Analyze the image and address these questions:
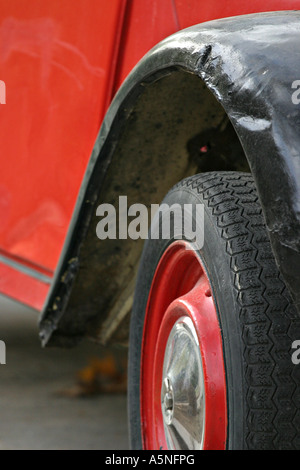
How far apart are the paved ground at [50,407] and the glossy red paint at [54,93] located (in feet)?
2.04

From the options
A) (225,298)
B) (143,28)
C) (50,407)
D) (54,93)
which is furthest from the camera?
(50,407)

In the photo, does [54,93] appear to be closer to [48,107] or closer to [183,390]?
[48,107]

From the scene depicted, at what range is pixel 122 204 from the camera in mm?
1932

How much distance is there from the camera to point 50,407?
3.11 metres

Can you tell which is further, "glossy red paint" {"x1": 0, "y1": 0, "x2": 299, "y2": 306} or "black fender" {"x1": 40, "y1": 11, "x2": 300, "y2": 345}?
"glossy red paint" {"x1": 0, "y1": 0, "x2": 299, "y2": 306}

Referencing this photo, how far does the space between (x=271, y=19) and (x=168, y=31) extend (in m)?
0.45

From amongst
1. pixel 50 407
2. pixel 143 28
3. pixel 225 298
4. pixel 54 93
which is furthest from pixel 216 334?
pixel 50 407

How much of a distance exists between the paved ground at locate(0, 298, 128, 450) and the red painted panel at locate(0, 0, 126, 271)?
77 cm

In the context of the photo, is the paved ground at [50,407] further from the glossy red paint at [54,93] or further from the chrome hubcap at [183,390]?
the chrome hubcap at [183,390]

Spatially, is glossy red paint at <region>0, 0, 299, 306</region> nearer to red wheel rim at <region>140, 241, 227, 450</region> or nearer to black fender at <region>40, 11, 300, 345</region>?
black fender at <region>40, 11, 300, 345</region>

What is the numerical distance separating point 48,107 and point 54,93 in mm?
54

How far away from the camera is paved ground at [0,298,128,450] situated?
2.70 meters

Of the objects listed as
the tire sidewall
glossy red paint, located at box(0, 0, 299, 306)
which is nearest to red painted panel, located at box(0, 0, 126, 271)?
glossy red paint, located at box(0, 0, 299, 306)
